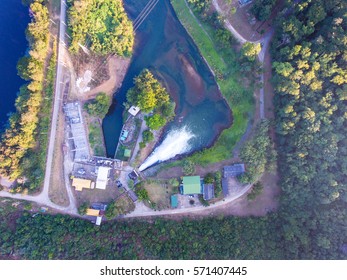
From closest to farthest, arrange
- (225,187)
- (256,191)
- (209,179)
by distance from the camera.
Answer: (256,191), (209,179), (225,187)

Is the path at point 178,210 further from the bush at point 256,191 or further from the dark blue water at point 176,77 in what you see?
the dark blue water at point 176,77

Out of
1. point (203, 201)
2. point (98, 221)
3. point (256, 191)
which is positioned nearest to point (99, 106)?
point (98, 221)

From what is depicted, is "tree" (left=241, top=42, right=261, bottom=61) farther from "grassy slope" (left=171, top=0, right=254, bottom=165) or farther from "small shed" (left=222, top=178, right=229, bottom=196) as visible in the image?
"small shed" (left=222, top=178, right=229, bottom=196)

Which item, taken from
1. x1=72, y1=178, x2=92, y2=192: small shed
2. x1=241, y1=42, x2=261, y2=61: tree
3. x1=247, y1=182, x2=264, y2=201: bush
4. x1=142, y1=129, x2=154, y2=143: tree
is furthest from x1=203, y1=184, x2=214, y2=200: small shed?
x1=241, y1=42, x2=261, y2=61: tree

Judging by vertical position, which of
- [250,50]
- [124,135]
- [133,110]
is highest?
[250,50]

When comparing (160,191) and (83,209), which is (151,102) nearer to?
(160,191)
